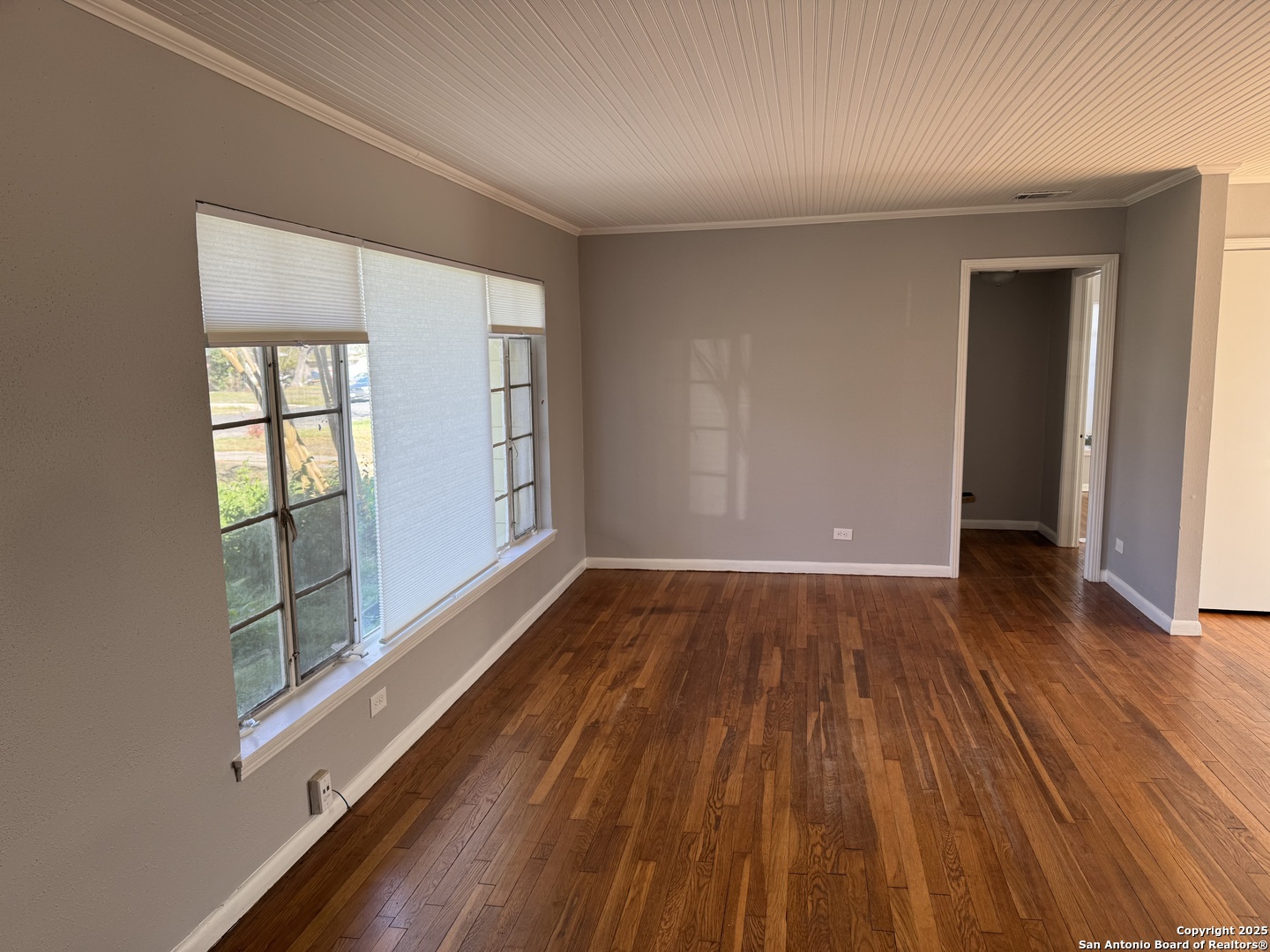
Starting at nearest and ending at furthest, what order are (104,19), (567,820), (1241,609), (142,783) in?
(104,19) < (142,783) < (567,820) < (1241,609)

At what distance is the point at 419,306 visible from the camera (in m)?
3.69

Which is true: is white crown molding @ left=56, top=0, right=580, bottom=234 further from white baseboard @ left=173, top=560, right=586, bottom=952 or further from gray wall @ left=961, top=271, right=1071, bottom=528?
gray wall @ left=961, top=271, right=1071, bottom=528

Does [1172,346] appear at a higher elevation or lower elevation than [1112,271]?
lower

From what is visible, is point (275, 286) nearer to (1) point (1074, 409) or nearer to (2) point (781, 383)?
(2) point (781, 383)

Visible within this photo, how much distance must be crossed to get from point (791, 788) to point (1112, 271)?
437 centimetres

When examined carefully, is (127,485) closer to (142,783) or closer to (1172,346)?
(142,783)

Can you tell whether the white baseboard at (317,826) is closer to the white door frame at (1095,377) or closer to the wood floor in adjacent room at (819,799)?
the wood floor in adjacent room at (819,799)

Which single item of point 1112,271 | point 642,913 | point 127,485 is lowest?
point 642,913

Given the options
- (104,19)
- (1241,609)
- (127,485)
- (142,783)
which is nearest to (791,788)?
(142,783)

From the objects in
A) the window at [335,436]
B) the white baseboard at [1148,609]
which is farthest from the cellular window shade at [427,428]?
the white baseboard at [1148,609]

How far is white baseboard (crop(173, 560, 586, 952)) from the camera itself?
2.46 m

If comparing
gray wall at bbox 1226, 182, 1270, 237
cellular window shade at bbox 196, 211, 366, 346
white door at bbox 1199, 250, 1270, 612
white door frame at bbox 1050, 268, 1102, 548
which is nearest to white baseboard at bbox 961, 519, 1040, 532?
white door frame at bbox 1050, 268, 1102, 548

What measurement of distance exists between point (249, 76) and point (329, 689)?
210cm

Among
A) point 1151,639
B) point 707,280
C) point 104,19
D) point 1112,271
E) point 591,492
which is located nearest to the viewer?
point 104,19
